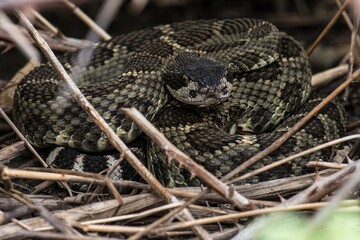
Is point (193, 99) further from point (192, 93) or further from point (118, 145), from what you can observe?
point (118, 145)

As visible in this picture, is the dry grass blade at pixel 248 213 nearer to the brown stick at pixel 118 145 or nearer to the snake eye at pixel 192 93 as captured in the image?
the brown stick at pixel 118 145

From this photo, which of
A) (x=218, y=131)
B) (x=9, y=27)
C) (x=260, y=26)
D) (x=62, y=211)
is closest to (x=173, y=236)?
(x=62, y=211)

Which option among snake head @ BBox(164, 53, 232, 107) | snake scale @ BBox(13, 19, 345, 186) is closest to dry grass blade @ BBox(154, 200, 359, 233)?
snake scale @ BBox(13, 19, 345, 186)

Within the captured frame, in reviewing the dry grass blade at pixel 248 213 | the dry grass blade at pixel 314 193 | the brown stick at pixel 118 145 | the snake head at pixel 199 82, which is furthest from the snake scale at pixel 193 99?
the dry grass blade at pixel 248 213

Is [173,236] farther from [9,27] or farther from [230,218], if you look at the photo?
[9,27]

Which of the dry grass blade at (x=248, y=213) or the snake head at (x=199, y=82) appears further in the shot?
the snake head at (x=199, y=82)

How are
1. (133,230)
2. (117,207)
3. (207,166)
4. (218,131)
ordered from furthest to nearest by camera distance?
(218,131) → (207,166) → (117,207) → (133,230)

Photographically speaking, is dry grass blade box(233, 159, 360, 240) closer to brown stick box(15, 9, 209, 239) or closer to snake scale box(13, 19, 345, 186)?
Result: brown stick box(15, 9, 209, 239)
